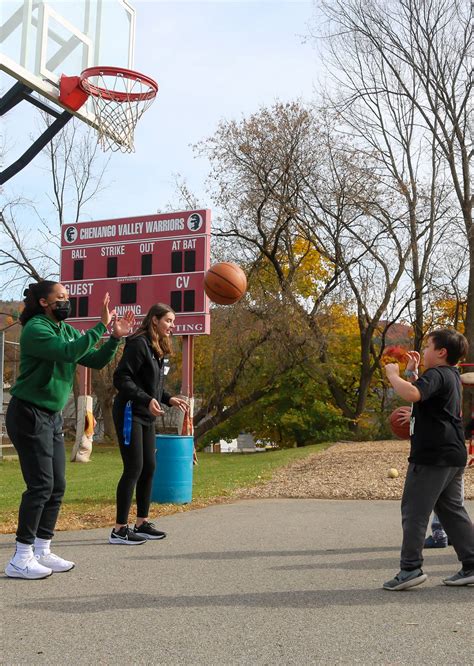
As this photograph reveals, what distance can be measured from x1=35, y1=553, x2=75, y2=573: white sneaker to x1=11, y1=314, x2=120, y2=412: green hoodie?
1057mm

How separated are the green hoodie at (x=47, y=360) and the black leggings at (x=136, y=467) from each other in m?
1.21

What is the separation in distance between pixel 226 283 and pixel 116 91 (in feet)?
11.5

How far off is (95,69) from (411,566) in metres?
9.24

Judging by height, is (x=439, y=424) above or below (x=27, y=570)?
above

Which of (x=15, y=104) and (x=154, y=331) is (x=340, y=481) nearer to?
(x=154, y=331)

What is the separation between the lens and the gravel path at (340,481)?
10.6 meters

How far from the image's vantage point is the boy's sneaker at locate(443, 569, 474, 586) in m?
4.88

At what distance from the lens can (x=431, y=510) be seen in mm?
4941

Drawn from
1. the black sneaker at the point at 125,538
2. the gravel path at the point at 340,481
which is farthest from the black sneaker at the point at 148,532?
the gravel path at the point at 340,481

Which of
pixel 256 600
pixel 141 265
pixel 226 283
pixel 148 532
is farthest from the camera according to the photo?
pixel 141 265

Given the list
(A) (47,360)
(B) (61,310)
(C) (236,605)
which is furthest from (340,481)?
(C) (236,605)

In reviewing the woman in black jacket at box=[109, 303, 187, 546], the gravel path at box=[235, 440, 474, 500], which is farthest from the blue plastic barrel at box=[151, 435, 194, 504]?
the woman in black jacket at box=[109, 303, 187, 546]

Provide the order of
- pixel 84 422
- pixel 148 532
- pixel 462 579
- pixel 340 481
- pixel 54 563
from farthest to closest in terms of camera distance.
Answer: pixel 84 422
pixel 340 481
pixel 148 532
pixel 54 563
pixel 462 579

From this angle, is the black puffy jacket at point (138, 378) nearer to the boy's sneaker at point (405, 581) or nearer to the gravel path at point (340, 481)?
the boy's sneaker at point (405, 581)
